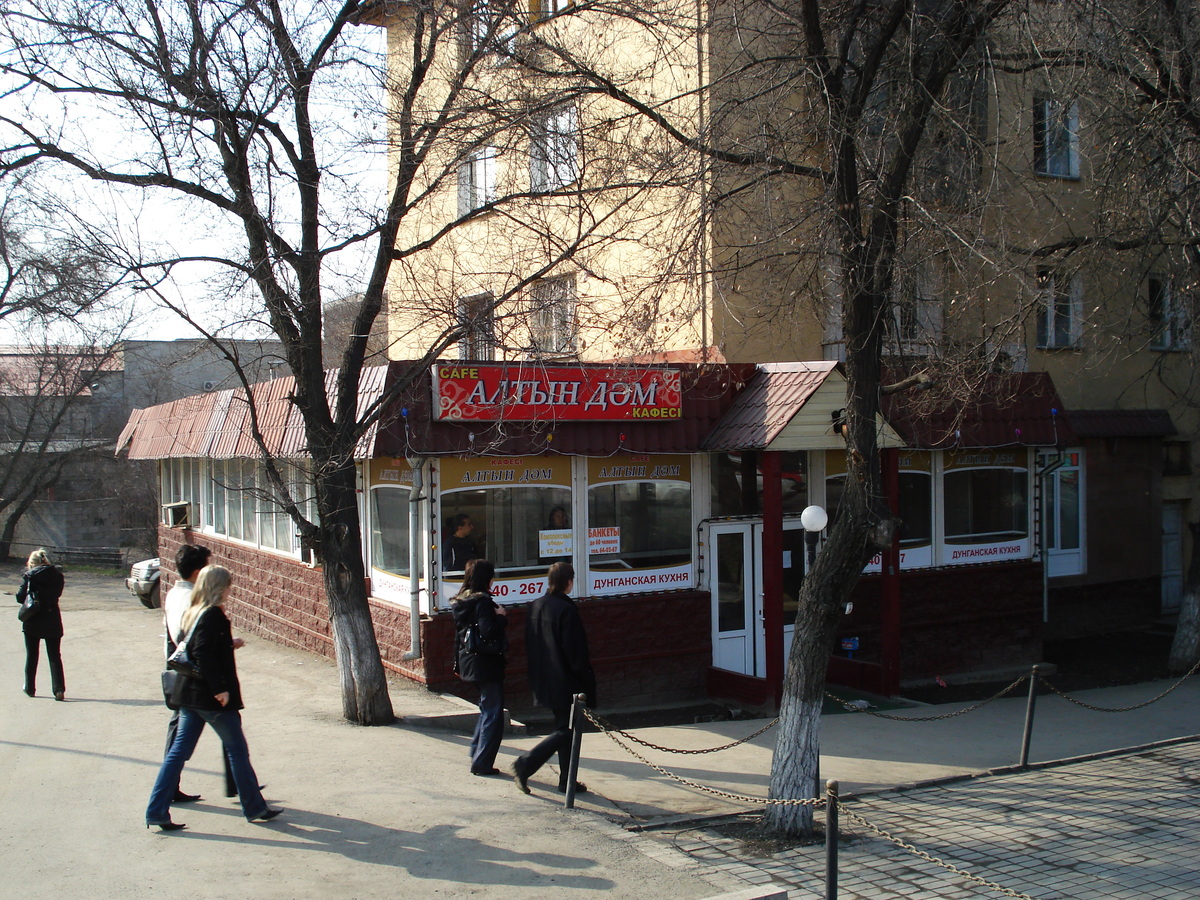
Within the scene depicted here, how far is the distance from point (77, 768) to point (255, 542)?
884cm

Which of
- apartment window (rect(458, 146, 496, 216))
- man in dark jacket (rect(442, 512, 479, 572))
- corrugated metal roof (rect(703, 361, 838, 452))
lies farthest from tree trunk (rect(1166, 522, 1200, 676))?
apartment window (rect(458, 146, 496, 216))

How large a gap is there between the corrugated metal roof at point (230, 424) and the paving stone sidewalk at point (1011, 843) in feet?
17.8

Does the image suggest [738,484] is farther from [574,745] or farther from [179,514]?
[179,514]

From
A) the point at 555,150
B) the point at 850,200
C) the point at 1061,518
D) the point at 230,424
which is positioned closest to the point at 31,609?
the point at 230,424

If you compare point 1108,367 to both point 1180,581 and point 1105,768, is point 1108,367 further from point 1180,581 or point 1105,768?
point 1105,768

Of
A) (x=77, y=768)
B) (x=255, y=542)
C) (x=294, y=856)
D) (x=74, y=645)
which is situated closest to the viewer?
(x=294, y=856)

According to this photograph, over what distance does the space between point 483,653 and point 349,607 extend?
209 cm

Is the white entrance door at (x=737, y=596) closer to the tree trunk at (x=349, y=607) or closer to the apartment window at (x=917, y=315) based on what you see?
the apartment window at (x=917, y=315)

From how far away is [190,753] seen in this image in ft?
20.1

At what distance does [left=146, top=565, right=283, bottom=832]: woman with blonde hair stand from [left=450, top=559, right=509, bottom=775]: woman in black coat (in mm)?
1835

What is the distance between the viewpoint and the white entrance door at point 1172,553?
1930cm

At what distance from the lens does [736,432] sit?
11.3 metres

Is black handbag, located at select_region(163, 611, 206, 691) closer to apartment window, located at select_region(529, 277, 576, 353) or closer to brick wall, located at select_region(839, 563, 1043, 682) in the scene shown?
apartment window, located at select_region(529, 277, 576, 353)

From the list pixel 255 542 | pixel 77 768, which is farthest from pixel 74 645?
pixel 77 768
